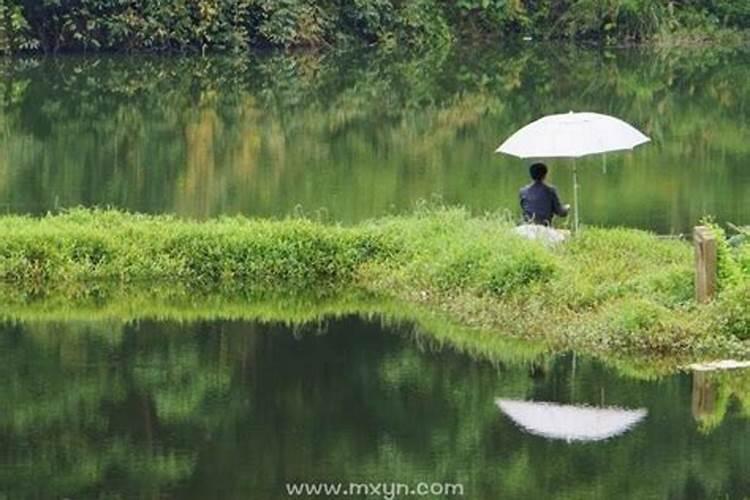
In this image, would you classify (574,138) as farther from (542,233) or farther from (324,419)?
(324,419)

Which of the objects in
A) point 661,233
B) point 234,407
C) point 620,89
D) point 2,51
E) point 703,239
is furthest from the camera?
point 2,51

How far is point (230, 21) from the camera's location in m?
41.1

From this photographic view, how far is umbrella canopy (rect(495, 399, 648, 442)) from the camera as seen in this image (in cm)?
1045

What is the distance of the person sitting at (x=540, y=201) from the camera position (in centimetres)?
1490

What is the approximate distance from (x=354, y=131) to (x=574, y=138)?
41.4ft

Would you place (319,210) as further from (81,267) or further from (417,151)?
(417,151)

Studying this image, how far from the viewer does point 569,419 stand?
10773mm

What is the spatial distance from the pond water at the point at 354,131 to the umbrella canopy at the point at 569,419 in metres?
6.64

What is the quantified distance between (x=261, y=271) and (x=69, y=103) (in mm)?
15564

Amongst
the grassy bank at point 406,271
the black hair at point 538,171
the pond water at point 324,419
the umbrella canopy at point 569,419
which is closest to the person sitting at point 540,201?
the black hair at point 538,171

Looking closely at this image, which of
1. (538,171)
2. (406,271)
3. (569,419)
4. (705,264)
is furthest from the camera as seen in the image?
(538,171)

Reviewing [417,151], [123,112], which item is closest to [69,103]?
[123,112]

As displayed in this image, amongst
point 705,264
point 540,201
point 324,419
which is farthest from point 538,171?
point 324,419

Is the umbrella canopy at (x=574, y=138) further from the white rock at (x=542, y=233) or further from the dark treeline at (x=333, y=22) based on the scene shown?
the dark treeline at (x=333, y=22)
